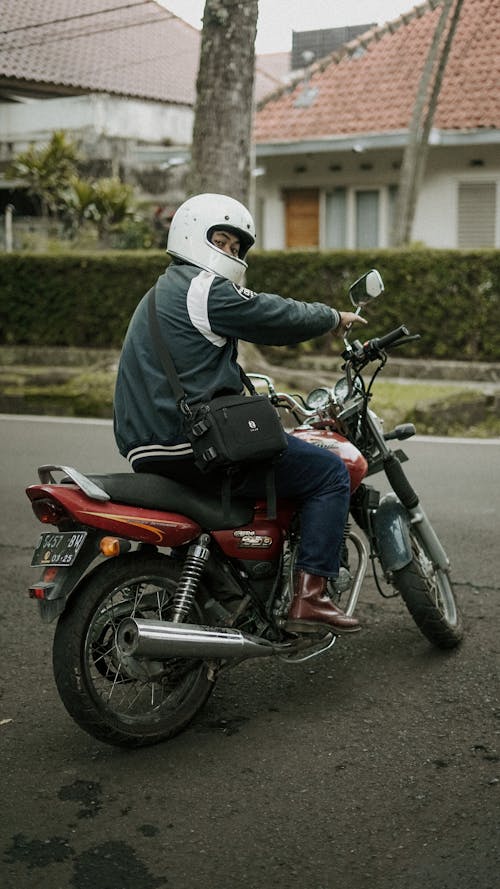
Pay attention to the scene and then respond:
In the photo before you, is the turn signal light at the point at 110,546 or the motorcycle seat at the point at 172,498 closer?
the turn signal light at the point at 110,546

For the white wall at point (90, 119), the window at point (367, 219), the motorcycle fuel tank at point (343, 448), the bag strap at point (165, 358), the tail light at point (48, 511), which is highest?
the white wall at point (90, 119)

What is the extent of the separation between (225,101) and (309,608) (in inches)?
376

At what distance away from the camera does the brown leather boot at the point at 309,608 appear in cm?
428

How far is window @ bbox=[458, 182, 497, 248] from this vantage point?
19547 millimetres

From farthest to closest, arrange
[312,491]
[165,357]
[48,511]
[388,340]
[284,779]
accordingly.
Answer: [388,340]
[312,491]
[165,357]
[48,511]
[284,779]

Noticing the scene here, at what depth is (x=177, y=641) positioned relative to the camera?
3.91 meters

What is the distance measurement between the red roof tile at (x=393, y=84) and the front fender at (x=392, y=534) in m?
14.9

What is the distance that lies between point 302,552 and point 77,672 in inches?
37.7

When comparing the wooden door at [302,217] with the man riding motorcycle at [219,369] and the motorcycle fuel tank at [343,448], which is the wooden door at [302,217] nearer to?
the motorcycle fuel tank at [343,448]

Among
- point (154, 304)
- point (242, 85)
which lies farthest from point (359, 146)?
point (154, 304)

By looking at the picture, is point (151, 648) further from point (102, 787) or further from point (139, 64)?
point (139, 64)

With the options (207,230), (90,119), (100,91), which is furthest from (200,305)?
(100,91)

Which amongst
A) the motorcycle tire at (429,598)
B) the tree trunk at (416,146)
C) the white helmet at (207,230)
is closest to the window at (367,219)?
the tree trunk at (416,146)

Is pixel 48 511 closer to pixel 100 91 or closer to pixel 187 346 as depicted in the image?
pixel 187 346
